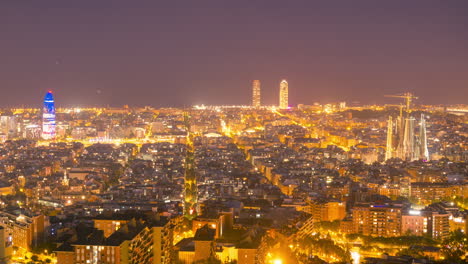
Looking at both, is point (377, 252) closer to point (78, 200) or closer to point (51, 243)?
point (51, 243)

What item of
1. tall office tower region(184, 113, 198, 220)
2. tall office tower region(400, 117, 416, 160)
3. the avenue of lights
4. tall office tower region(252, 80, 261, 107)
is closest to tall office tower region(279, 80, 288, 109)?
tall office tower region(252, 80, 261, 107)

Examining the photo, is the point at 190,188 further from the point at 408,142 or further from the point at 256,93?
the point at 256,93

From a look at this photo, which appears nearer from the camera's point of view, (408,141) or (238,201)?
(238,201)

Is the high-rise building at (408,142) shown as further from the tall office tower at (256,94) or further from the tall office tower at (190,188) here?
the tall office tower at (256,94)

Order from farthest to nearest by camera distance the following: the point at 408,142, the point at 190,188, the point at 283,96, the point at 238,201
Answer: the point at 283,96, the point at 408,142, the point at 190,188, the point at 238,201

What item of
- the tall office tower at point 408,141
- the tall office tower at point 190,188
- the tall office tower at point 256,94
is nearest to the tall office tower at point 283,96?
the tall office tower at point 256,94

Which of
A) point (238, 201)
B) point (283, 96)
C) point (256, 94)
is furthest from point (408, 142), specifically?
point (256, 94)

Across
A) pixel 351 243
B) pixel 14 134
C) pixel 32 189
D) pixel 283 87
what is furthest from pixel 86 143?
pixel 283 87
